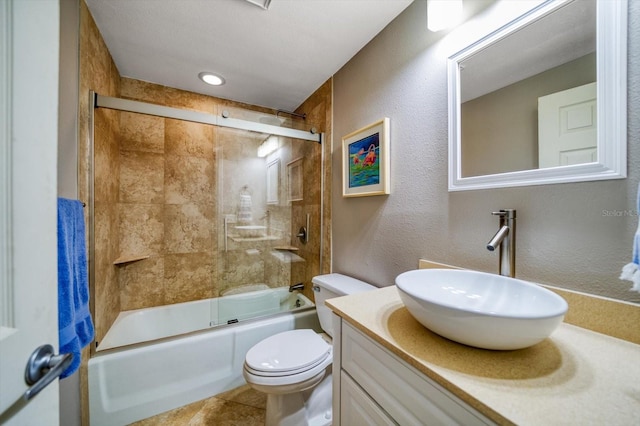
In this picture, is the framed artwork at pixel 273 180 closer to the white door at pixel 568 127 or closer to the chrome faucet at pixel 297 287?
the chrome faucet at pixel 297 287

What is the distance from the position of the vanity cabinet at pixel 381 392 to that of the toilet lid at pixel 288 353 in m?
0.36

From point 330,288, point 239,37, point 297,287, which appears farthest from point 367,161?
point 297,287

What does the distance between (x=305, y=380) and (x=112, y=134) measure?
2.11 m

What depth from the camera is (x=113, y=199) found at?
1.73 meters

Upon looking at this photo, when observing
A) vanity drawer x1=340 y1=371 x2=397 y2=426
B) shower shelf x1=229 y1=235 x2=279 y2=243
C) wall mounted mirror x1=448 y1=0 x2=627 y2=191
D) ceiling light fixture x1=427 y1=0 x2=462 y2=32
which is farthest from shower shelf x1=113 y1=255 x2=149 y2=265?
ceiling light fixture x1=427 y1=0 x2=462 y2=32

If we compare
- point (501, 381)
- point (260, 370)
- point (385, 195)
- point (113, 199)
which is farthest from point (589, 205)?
point (113, 199)

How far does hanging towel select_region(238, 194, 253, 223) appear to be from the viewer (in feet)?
6.70

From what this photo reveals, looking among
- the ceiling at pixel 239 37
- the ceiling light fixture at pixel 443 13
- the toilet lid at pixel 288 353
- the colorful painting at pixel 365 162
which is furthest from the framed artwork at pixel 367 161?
the toilet lid at pixel 288 353

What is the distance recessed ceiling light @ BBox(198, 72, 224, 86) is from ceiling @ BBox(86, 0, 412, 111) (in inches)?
1.8

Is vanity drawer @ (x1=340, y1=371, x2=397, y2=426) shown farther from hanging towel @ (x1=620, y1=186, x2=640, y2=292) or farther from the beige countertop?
hanging towel @ (x1=620, y1=186, x2=640, y2=292)

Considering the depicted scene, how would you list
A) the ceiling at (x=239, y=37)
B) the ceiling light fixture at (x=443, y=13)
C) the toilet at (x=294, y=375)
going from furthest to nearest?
the ceiling at (x=239, y=37), the toilet at (x=294, y=375), the ceiling light fixture at (x=443, y=13)

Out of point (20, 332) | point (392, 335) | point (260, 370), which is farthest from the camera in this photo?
point (260, 370)

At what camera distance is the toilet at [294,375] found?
42.9 inches

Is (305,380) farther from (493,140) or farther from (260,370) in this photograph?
(493,140)
